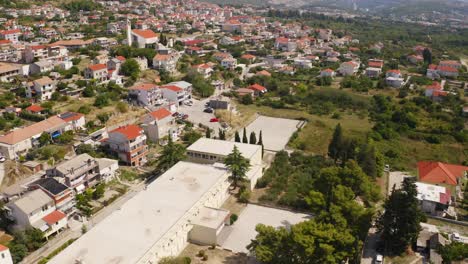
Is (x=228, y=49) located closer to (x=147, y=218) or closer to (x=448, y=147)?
(x=448, y=147)

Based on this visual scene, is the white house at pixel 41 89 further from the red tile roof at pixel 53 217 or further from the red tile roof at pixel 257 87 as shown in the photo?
the red tile roof at pixel 257 87

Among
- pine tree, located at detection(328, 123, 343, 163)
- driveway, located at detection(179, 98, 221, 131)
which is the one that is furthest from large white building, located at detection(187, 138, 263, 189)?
driveway, located at detection(179, 98, 221, 131)

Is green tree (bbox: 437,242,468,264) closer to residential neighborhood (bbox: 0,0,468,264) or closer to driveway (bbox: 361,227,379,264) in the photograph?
residential neighborhood (bbox: 0,0,468,264)

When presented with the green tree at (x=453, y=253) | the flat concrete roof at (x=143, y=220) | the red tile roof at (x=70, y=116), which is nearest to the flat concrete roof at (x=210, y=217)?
the flat concrete roof at (x=143, y=220)

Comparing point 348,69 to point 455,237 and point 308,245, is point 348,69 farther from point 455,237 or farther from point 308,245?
point 308,245

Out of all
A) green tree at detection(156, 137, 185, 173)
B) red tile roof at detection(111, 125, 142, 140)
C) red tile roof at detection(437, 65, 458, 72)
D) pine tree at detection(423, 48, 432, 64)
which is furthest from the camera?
pine tree at detection(423, 48, 432, 64)

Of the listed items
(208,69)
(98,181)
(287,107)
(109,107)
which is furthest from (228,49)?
(98,181)
